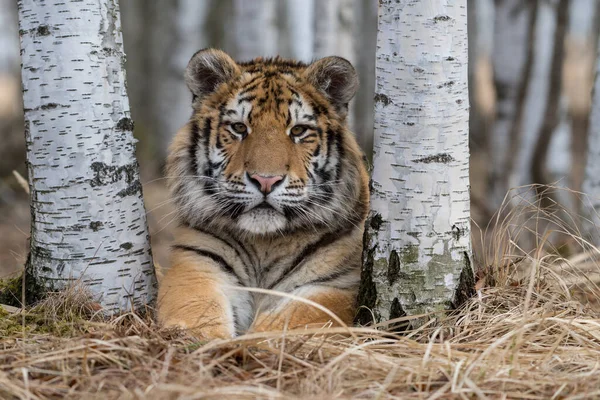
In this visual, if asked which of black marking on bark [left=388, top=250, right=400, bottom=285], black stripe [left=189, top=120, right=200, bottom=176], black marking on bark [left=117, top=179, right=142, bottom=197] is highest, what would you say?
A: black stripe [left=189, top=120, right=200, bottom=176]

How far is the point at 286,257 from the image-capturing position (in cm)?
418

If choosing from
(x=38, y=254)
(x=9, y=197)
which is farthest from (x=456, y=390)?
(x=9, y=197)

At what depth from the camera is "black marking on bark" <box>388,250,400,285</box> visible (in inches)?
141

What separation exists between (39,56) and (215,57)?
995 millimetres

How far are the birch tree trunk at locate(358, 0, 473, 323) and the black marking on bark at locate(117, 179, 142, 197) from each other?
1.37 meters

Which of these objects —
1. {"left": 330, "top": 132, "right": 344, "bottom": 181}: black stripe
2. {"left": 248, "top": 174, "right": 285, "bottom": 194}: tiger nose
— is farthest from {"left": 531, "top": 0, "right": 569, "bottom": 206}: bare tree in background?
{"left": 248, "top": 174, "right": 285, "bottom": 194}: tiger nose

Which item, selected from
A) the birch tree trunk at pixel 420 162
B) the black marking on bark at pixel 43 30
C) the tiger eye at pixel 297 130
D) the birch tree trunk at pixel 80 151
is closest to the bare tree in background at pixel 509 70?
the tiger eye at pixel 297 130

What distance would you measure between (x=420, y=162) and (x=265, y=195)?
87 centimetres

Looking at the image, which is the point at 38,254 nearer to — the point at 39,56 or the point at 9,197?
the point at 39,56

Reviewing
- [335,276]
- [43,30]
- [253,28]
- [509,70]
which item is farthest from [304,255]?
[253,28]

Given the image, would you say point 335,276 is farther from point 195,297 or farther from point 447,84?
point 447,84

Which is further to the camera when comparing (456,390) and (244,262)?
(244,262)

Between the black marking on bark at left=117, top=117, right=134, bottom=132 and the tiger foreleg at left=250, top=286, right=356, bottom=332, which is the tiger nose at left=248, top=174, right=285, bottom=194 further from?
the black marking on bark at left=117, top=117, right=134, bottom=132

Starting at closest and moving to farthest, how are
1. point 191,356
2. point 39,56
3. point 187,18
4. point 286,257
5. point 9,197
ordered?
point 191,356 → point 39,56 → point 286,257 → point 9,197 → point 187,18
